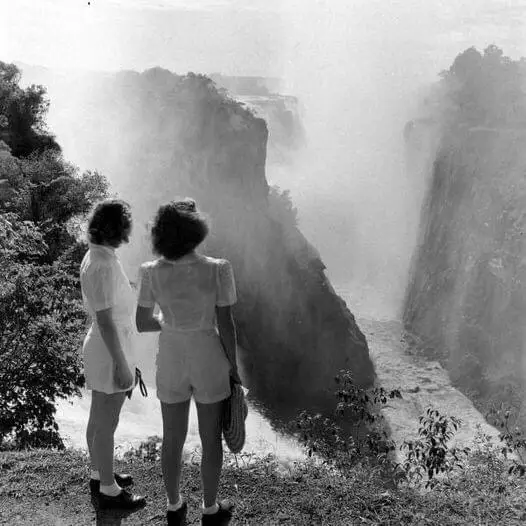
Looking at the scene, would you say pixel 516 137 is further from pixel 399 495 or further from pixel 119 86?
pixel 399 495

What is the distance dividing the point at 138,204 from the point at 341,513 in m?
35.2

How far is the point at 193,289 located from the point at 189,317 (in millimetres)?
180

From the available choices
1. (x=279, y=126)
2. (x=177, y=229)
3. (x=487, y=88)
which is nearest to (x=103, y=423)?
(x=177, y=229)

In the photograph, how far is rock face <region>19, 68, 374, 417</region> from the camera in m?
30.2

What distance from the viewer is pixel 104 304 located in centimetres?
396

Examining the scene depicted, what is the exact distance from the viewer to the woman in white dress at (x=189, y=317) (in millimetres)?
3713

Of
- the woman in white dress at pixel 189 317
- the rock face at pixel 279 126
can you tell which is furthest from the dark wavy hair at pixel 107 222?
the rock face at pixel 279 126

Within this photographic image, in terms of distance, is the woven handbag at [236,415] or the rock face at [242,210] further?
the rock face at [242,210]

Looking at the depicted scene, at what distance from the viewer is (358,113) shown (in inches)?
3533

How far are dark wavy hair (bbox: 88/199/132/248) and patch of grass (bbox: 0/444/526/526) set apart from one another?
2195 millimetres

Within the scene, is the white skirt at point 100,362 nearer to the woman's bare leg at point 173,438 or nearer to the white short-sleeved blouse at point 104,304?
the white short-sleeved blouse at point 104,304

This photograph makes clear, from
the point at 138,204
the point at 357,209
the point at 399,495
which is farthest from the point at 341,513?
the point at 357,209

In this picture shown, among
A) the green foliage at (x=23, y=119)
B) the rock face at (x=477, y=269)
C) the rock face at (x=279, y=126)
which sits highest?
the rock face at (x=279, y=126)

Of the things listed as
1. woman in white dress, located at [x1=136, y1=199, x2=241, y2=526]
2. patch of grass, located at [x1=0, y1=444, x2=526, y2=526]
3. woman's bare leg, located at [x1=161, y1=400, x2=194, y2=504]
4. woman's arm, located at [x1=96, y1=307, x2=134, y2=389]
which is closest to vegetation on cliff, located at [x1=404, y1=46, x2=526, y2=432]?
patch of grass, located at [x1=0, y1=444, x2=526, y2=526]
